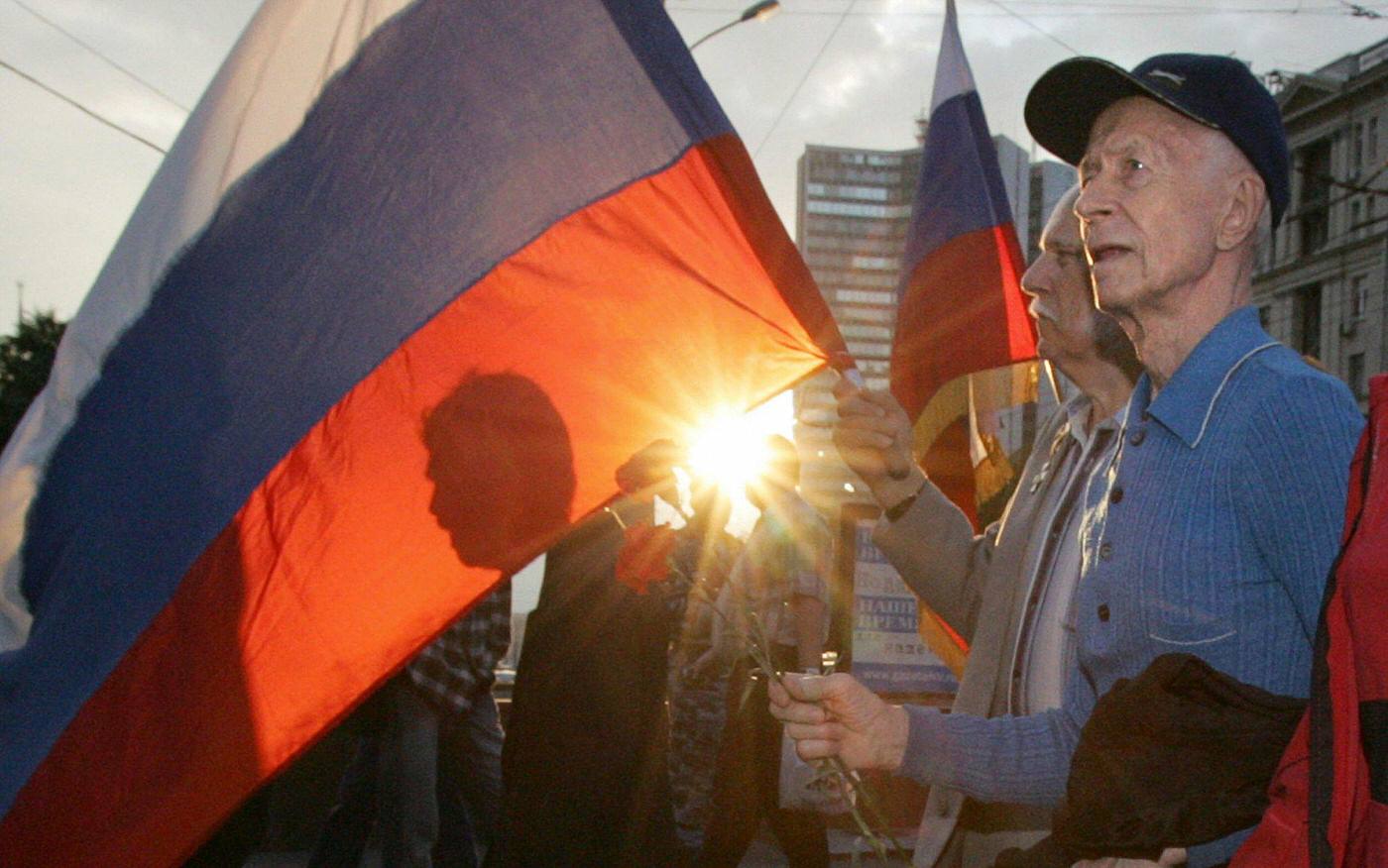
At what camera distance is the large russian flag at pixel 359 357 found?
2.44 meters

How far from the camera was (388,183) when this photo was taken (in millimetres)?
2658

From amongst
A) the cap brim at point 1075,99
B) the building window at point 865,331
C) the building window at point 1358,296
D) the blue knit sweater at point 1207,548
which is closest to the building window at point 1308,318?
the building window at point 1358,296

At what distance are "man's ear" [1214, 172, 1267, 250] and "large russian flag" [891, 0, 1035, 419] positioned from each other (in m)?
3.36

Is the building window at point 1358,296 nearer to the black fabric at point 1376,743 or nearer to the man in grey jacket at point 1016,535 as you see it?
the man in grey jacket at point 1016,535

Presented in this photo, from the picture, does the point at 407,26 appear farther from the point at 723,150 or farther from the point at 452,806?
the point at 452,806

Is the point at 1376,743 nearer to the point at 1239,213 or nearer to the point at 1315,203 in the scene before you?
the point at 1239,213

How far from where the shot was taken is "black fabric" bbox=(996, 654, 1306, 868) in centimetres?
145

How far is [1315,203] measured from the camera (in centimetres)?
4938

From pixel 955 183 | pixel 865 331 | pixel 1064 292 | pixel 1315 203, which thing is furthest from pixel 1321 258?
pixel 865 331

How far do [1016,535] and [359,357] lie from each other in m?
1.35

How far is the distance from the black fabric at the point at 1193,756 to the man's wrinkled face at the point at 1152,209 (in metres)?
0.56

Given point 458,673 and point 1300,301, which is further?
point 1300,301

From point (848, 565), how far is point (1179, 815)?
6710 millimetres

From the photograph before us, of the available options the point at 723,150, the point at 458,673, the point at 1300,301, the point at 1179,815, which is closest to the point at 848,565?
the point at 458,673
